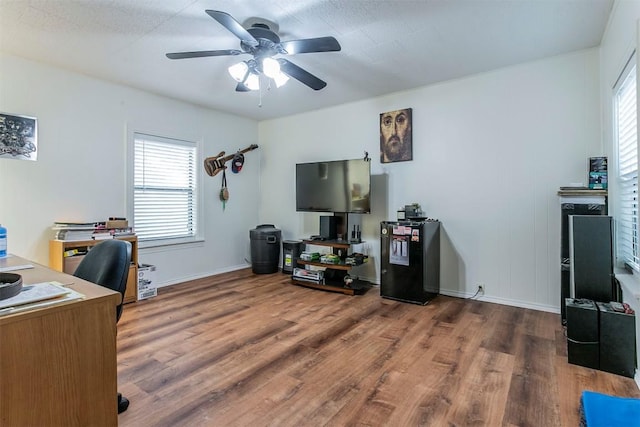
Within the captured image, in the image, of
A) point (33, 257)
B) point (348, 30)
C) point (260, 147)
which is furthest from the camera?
point (260, 147)

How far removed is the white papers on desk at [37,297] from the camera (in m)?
1.08

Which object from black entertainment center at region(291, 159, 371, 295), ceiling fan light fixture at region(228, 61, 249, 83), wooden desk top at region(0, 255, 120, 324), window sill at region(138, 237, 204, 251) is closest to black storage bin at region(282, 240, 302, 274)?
black entertainment center at region(291, 159, 371, 295)

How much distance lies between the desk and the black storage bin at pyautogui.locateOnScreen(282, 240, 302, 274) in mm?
3572

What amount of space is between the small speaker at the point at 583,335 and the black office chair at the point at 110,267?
9.24 feet

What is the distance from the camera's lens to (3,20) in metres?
2.52

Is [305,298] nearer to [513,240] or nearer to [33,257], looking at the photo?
[513,240]

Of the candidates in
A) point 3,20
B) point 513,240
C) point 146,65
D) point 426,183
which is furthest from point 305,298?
point 3,20

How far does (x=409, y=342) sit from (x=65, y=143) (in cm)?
396

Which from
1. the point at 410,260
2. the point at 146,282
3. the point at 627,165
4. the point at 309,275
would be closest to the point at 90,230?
the point at 146,282

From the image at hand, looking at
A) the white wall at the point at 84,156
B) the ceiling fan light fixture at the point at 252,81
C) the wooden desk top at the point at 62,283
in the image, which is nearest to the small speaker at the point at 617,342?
the wooden desk top at the point at 62,283

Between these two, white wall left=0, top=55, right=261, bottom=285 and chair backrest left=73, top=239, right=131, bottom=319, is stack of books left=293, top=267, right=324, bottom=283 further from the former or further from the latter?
chair backrest left=73, top=239, right=131, bottom=319

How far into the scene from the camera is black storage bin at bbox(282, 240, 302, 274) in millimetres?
4887

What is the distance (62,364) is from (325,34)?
2762 mm

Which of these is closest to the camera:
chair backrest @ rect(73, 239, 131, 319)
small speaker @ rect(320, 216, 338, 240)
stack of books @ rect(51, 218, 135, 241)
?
chair backrest @ rect(73, 239, 131, 319)
